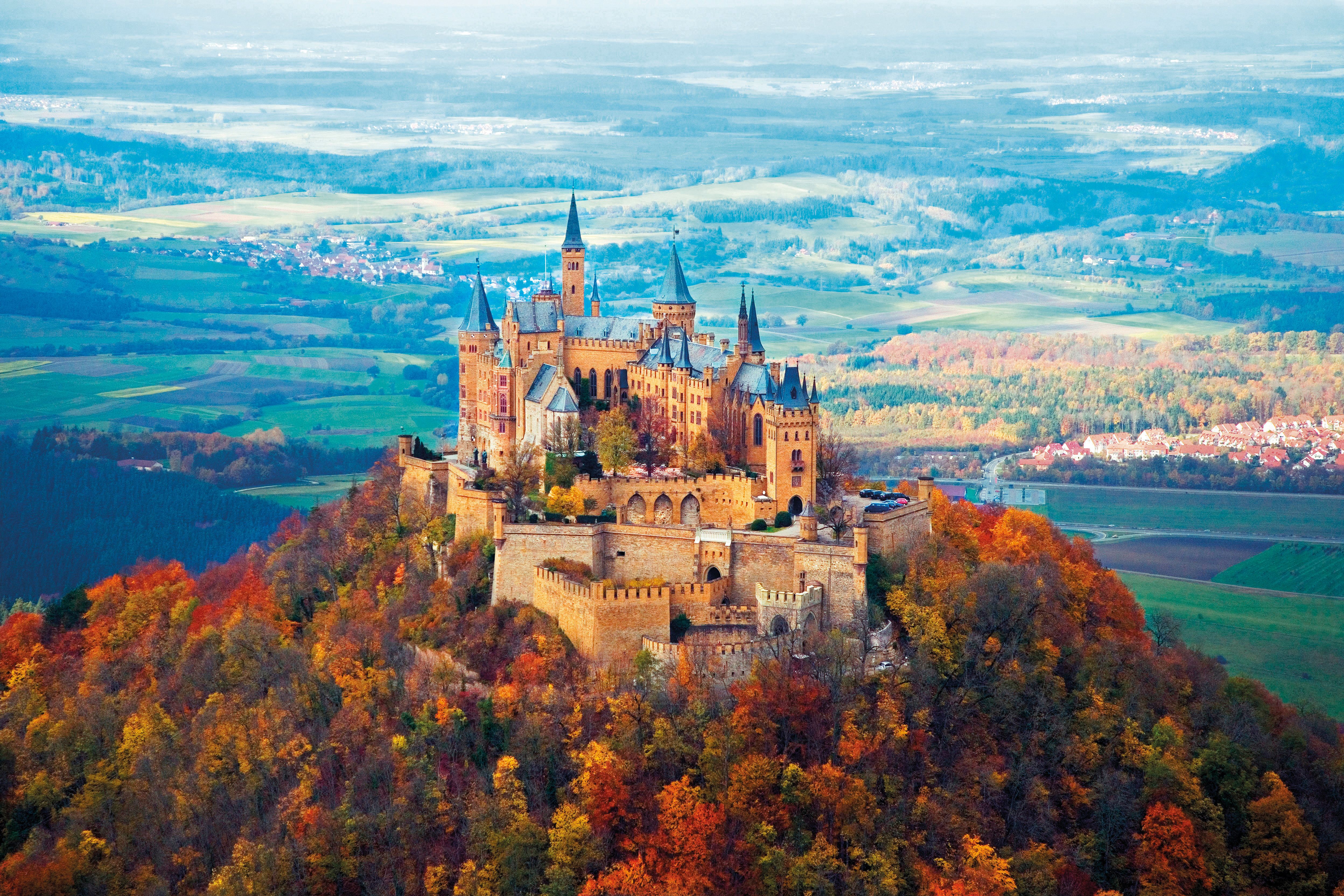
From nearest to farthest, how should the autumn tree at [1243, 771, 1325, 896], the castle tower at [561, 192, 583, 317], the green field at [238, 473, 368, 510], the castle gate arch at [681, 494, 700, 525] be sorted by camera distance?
the autumn tree at [1243, 771, 1325, 896] → the castle gate arch at [681, 494, 700, 525] → the castle tower at [561, 192, 583, 317] → the green field at [238, 473, 368, 510]

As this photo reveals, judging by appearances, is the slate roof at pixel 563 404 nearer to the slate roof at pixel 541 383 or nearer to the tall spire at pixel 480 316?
the slate roof at pixel 541 383

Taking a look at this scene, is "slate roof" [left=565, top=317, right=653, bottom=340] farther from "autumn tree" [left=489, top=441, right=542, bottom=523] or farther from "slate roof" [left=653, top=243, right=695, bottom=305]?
"autumn tree" [left=489, top=441, right=542, bottom=523]

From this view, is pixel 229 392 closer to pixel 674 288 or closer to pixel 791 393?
pixel 674 288

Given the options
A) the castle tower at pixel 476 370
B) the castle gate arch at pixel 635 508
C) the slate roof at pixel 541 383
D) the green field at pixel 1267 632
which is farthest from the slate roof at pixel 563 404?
the green field at pixel 1267 632

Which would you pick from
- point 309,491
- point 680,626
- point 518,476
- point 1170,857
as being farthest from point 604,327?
point 309,491

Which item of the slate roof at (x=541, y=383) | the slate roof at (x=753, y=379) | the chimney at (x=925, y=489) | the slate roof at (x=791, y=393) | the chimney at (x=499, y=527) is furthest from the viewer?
the slate roof at (x=541, y=383)

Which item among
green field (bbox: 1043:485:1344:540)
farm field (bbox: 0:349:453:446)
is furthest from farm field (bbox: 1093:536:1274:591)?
farm field (bbox: 0:349:453:446)

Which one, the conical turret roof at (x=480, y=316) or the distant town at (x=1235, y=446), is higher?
the conical turret roof at (x=480, y=316)

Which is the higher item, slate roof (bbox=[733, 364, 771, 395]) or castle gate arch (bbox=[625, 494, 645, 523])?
slate roof (bbox=[733, 364, 771, 395])
